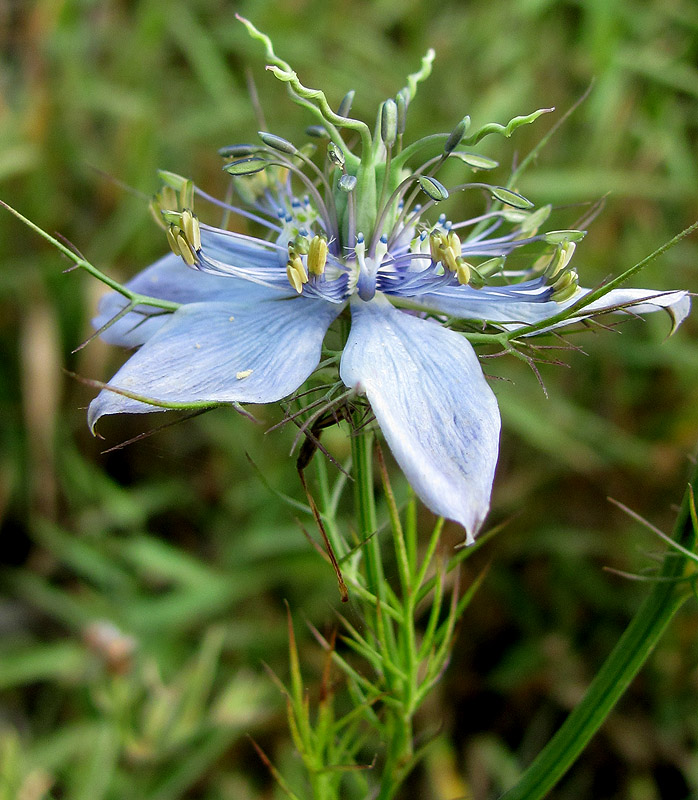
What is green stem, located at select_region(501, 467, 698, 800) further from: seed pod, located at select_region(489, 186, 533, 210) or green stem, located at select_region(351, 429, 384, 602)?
seed pod, located at select_region(489, 186, 533, 210)

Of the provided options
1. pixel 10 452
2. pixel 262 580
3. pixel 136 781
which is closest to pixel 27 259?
pixel 10 452

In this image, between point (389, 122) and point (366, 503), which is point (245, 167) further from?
point (366, 503)

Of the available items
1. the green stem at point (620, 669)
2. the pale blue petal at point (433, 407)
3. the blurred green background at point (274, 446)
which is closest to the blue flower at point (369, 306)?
the pale blue petal at point (433, 407)

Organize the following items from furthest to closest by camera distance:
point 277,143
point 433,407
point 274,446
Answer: point 274,446 < point 277,143 < point 433,407

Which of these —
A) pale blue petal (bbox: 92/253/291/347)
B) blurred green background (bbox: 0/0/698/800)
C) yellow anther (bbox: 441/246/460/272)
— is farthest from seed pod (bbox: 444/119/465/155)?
blurred green background (bbox: 0/0/698/800)

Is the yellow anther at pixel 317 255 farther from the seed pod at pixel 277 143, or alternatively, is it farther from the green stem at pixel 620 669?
the green stem at pixel 620 669

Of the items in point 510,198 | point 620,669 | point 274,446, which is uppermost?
point 510,198

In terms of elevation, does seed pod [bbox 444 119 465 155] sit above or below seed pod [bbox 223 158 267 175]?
above

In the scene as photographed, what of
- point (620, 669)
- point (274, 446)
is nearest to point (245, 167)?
point (620, 669)
